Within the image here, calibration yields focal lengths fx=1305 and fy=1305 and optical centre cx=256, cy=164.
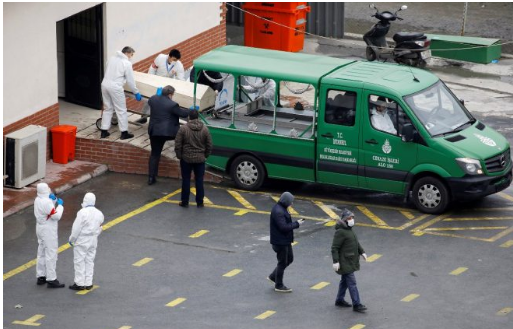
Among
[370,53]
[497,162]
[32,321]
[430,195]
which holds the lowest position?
[32,321]

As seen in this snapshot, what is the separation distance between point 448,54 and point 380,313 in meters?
13.8

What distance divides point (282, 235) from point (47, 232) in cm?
307

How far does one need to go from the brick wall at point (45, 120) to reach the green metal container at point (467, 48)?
33.3ft

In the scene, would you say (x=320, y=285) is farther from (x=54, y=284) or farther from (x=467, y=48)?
(x=467, y=48)

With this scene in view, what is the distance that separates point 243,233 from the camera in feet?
62.8

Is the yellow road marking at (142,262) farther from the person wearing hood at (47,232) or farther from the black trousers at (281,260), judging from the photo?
the black trousers at (281,260)

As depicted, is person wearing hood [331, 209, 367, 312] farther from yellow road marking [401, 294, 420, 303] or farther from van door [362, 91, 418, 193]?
van door [362, 91, 418, 193]

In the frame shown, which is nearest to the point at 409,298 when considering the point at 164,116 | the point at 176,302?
the point at 176,302

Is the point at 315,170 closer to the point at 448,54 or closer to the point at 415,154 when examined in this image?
the point at 415,154

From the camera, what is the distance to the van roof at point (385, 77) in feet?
65.5

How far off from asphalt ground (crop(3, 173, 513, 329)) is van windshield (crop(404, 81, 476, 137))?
4.18ft

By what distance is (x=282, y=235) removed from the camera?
1673 cm

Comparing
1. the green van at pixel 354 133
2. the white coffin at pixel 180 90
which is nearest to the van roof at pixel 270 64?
the green van at pixel 354 133

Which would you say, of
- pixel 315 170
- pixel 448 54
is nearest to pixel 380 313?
pixel 315 170
